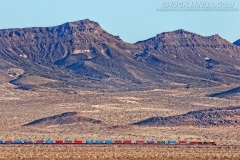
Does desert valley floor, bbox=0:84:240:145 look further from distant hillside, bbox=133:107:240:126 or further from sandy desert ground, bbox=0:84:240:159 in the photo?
distant hillside, bbox=133:107:240:126

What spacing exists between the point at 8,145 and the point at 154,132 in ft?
71.0

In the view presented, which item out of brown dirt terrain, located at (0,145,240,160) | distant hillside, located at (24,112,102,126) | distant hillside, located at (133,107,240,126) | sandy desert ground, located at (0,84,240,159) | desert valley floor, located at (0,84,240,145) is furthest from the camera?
distant hillside, located at (24,112,102,126)

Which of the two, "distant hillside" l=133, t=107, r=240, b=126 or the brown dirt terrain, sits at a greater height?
"distant hillside" l=133, t=107, r=240, b=126

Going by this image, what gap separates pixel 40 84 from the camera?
17825cm

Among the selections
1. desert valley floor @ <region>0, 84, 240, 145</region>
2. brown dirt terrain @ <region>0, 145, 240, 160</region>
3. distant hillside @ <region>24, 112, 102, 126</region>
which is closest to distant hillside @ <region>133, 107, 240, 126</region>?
desert valley floor @ <region>0, 84, 240, 145</region>

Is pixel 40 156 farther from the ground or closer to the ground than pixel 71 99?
closer to the ground

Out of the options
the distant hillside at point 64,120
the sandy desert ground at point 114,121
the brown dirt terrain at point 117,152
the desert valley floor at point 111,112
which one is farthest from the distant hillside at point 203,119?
the brown dirt terrain at point 117,152

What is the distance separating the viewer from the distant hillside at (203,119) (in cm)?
8762

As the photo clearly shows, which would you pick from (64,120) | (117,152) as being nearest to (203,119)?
(64,120)

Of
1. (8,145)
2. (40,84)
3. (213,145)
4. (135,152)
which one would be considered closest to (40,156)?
(135,152)

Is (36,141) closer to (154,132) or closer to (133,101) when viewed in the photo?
(154,132)

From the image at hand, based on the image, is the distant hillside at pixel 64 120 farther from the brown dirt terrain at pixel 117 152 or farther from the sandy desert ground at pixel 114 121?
the brown dirt terrain at pixel 117 152

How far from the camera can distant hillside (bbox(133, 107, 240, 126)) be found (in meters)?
87.6

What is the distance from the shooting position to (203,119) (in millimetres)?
89312
